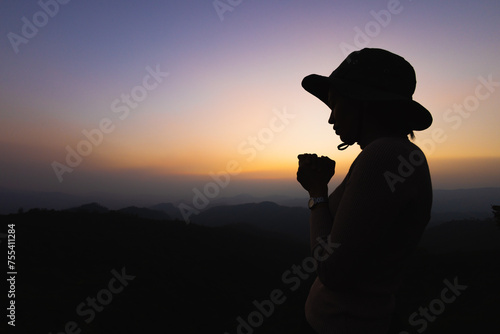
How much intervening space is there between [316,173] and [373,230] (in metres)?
0.58

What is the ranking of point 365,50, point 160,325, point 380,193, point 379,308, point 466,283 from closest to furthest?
1. point 380,193
2. point 379,308
3. point 365,50
4. point 160,325
5. point 466,283

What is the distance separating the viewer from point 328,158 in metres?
1.82

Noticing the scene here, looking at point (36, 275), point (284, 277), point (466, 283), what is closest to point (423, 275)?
point (466, 283)

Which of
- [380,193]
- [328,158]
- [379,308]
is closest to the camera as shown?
[380,193]

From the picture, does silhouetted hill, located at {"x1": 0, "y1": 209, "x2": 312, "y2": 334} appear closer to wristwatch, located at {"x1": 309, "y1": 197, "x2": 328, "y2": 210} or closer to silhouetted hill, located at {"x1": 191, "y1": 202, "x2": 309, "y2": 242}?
wristwatch, located at {"x1": 309, "y1": 197, "x2": 328, "y2": 210}

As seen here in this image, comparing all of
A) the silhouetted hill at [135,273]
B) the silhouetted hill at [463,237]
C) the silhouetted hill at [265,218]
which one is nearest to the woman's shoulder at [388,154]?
the silhouetted hill at [135,273]

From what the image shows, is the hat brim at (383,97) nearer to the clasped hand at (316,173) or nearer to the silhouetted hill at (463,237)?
the clasped hand at (316,173)

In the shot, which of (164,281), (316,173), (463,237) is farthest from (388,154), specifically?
(463,237)

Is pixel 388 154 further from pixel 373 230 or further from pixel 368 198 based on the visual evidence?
pixel 373 230

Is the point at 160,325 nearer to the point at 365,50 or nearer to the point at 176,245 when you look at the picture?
the point at 176,245

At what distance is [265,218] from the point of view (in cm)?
15575

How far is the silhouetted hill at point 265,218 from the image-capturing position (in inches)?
5239

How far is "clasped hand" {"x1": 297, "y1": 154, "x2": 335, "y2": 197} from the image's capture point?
1754 millimetres

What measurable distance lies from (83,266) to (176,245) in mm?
14110
